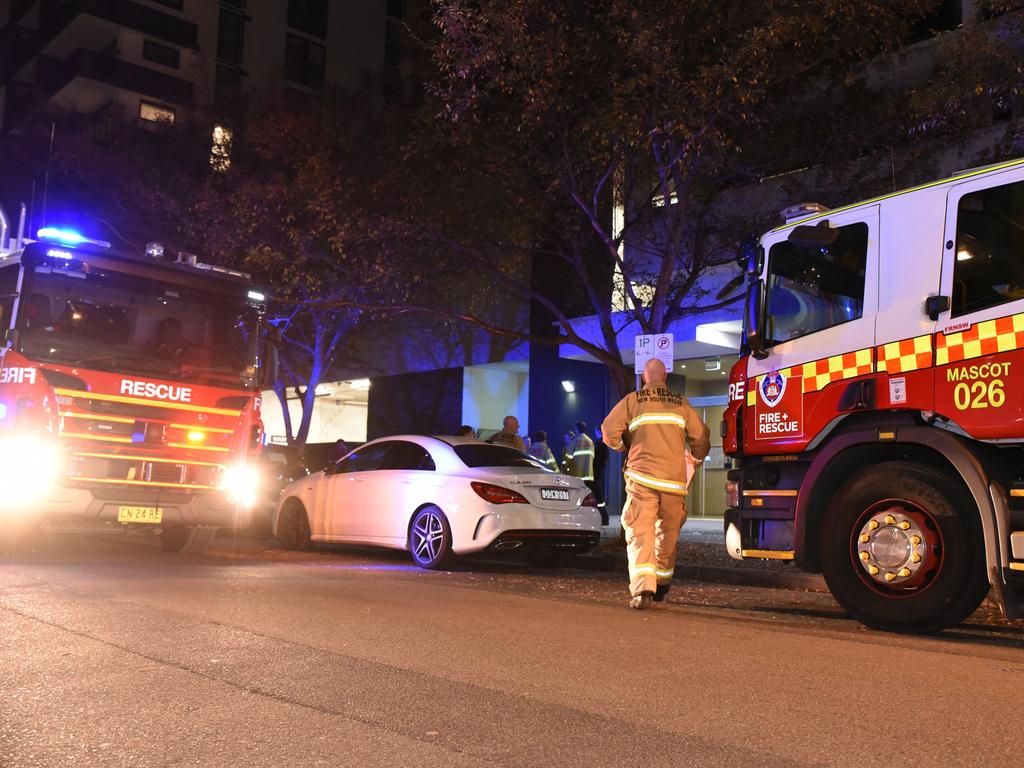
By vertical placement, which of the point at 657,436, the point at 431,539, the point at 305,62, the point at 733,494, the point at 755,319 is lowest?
the point at 431,539

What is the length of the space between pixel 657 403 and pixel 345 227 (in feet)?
24.6

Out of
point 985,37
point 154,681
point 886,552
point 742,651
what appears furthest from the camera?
point 985,37

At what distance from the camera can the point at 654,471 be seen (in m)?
8.05

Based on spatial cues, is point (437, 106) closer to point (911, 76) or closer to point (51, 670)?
point (911, 76)

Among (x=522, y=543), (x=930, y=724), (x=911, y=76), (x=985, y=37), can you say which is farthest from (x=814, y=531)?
(x=911, y=76)

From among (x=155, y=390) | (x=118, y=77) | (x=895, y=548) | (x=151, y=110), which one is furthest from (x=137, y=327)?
(x=151, y=110)

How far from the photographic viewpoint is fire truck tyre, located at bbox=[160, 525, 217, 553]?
40.8 feet

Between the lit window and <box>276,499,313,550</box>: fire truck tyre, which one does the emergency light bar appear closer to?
<box>276,499,313,550</box>: fire truck tyre

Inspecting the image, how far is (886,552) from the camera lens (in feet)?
22.0

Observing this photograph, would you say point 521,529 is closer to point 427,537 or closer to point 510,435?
point 427,537

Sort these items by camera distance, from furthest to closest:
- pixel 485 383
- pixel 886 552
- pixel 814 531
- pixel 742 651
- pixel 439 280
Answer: pixel 485 383 < pixel 439 280 < pixel 814 531 < pixel 886 552 < pixel 742 651

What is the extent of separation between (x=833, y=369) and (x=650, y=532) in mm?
1928

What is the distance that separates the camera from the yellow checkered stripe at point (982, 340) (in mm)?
6070

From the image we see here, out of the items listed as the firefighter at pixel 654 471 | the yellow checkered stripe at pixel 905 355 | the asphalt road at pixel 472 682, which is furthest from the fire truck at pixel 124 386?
the yellow checkered stripe at pixel 905 355
